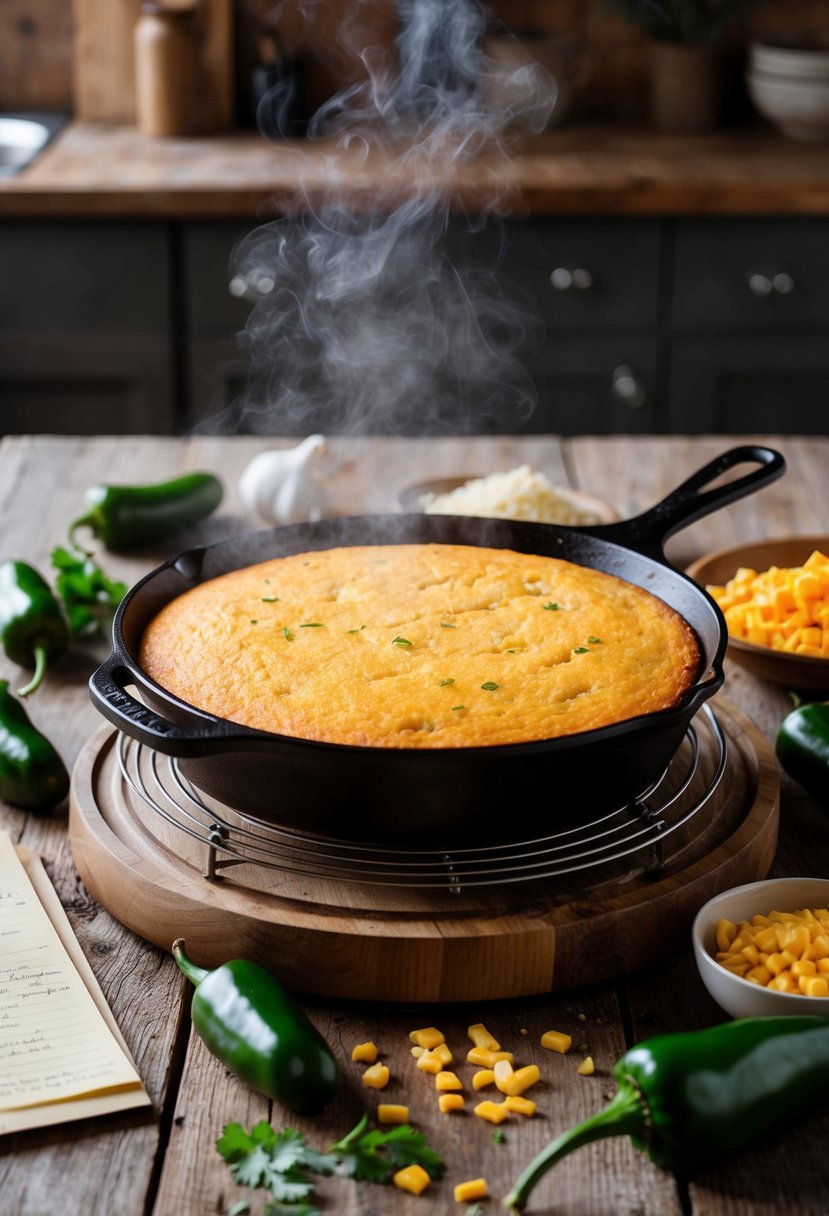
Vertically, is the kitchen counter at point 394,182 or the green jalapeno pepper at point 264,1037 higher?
the kitchen counter at point 394,182

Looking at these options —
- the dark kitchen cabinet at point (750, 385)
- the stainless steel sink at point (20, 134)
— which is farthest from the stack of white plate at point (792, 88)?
the stainless steel sink at point (20, 134)

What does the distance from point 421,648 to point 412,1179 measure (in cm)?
70

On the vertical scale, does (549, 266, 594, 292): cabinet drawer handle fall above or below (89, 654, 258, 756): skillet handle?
below

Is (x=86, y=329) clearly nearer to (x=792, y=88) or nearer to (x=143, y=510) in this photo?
(x=143, y=510)

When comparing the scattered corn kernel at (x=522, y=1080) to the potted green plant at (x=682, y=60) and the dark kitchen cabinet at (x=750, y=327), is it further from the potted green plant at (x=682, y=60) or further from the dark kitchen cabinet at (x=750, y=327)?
the potted green plant at (x=682, y=60)

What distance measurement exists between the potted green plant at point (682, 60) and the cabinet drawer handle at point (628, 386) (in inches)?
45.9

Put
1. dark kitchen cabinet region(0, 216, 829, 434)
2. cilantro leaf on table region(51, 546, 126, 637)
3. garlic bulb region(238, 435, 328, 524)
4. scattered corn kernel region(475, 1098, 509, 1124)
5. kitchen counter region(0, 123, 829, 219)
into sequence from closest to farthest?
scattered corn kernel region(475, 1098, 509, 1124) → cilantro leaf on table region(51, 546, 126, 637) → garlic bulb region(238, 435, 328, 524) → kitchen counter region(0, 123, 829, 219) → dark kitchen cabinet region(0, 216, 829, 434)

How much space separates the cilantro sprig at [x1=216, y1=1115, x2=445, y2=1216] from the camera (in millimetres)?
1258

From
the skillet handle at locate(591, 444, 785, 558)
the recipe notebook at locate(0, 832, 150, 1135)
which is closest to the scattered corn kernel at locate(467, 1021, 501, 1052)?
the recipe notebook at locate(0, 832, 150, 1135)

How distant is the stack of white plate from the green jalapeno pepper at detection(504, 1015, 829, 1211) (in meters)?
4.20

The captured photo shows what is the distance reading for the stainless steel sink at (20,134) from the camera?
5.00 meters

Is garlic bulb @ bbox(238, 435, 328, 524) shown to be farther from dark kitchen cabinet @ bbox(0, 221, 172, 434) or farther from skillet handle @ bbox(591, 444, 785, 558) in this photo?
dark kitchen cabinet @ bbox(0, 221, 172, 434)

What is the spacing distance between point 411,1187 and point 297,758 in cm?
44

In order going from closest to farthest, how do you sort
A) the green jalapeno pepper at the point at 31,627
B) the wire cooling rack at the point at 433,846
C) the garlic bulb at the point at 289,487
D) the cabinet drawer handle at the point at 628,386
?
1. the wire cooling rack at the point at 433,846
2. the green jalapeno pepper at the point at 31,627
3. the garlic bulb at the point at 289,487
4. the cabinet drawer handle at the point at 628,386
